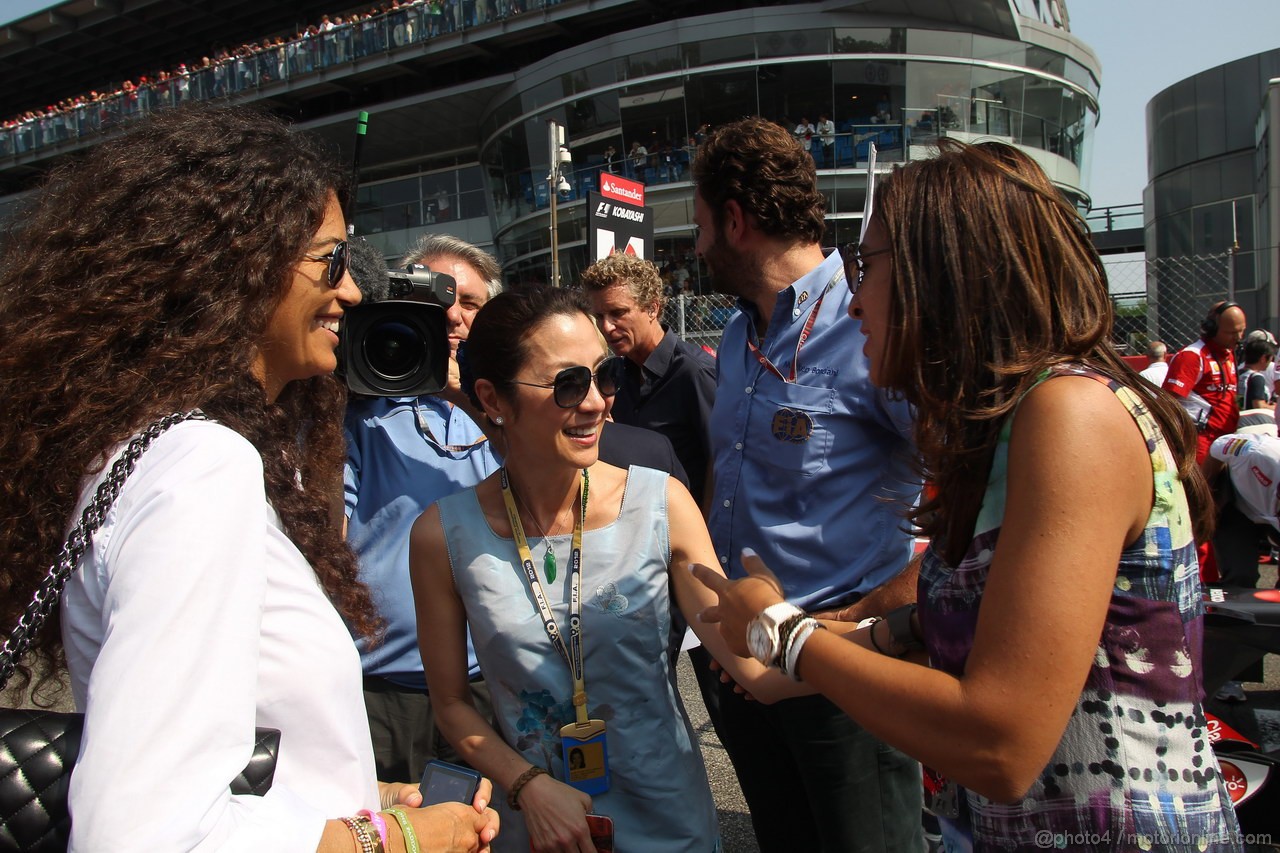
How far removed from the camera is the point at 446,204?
119ft

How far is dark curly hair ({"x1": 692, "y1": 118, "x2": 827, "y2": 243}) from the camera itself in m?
2.64

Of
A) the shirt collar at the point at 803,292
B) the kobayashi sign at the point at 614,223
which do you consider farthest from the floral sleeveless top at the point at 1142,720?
the kobayashi sign at the point at 614,223

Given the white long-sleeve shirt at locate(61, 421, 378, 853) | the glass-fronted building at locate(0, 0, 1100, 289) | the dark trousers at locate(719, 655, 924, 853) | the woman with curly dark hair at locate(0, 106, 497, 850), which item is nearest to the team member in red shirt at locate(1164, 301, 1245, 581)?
the dark trousers at locate(719, 655, 924, 853)

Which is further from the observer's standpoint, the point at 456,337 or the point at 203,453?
the point at 456,337

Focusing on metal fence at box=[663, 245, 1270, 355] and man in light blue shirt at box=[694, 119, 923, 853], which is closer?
man in light blue shirt at box=[694, 119, 923, 853]

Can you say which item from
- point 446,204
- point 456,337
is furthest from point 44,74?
point 456,337

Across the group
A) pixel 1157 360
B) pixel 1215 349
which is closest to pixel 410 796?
pixel 1215 349

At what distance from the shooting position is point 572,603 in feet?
6.55

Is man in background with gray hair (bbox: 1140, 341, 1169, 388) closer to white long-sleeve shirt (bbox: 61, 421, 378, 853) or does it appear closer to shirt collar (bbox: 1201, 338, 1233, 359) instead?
shirt collar (bbox: 1201, 338, 1233, 359)

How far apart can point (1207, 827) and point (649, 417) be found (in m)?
2.85

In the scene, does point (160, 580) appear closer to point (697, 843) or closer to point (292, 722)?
point (292, 722)

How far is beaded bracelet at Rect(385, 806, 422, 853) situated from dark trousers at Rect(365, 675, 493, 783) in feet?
4.15

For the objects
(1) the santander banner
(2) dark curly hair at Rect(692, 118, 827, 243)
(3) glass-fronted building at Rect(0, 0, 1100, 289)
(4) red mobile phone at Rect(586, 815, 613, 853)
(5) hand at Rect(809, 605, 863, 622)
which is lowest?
(4) red mobile phone at Rect(586, 815, 613, 853)

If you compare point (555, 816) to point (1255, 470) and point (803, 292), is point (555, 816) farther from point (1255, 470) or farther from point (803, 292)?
point (1255, 470)
